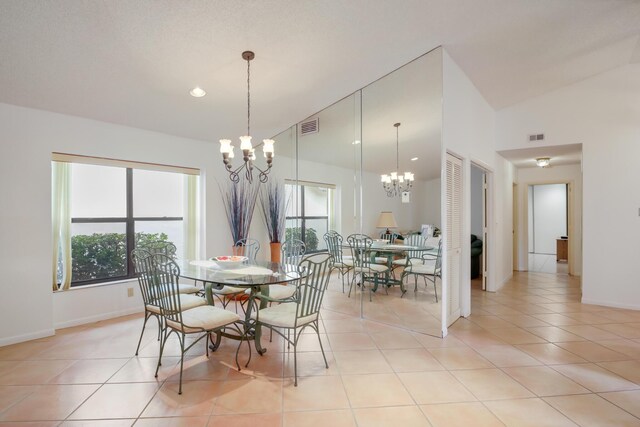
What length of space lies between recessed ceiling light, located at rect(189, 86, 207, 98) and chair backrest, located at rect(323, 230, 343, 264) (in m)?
2.28

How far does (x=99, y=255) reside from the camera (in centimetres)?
391

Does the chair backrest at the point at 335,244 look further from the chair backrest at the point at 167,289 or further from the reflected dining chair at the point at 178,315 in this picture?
the chair backrest at the point at 167,289

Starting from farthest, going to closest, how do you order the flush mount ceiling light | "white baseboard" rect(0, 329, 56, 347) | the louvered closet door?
the flush mount ceiling light, the louvered closet door, "white baseboard" rect(0, 329, 56, 347)

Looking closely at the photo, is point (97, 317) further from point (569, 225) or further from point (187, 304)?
point (569, 225)

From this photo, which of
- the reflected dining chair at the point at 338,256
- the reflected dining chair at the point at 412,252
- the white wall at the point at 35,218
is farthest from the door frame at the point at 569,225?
the white wall at the point at 35,218

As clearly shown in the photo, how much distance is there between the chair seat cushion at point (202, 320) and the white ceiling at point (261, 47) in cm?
219

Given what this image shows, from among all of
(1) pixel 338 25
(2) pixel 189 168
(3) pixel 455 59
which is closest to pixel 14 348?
(2) pixel 189 168

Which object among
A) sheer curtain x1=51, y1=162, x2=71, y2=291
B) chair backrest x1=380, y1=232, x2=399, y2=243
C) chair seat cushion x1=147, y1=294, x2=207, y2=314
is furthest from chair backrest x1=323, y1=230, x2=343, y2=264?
sheer curtain x1=51, y1=162, x2=71, y2=291

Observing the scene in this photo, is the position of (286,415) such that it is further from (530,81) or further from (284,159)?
(530,81)

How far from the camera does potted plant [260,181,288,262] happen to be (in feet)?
16.3

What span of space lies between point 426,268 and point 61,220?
163 inches

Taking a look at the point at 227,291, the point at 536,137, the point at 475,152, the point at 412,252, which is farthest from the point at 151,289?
the point at 536,137

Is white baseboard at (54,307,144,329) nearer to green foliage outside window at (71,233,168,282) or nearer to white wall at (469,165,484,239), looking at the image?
green foliage outside window at (71,233,168,282)

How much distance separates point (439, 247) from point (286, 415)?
2.16 metres
